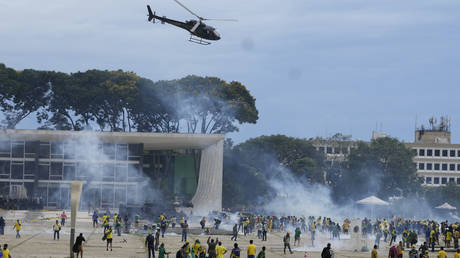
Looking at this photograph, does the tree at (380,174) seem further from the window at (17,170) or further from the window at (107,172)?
the window at (17,170)

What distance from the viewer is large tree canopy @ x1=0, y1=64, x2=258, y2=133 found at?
308 ft

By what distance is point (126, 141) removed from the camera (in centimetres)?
7475

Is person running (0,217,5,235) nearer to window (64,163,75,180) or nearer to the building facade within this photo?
window (64,163,75,180)

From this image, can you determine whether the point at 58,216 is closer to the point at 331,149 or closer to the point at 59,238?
the point at 59,238

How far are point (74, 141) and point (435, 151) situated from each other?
→ 88.3 metres

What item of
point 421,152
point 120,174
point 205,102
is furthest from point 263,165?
point 421,152

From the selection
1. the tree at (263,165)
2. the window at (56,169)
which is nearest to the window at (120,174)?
the window at (56,169)

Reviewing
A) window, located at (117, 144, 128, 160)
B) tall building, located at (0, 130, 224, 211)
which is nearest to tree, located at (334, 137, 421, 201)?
tall building, located at (0, 130, 224, 211)

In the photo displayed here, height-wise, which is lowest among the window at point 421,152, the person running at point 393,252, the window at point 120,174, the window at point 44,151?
the person running at point 393,252

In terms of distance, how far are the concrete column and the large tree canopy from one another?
18.9 metres

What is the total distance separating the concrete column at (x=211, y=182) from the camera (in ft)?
250

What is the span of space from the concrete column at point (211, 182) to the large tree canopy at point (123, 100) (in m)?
18.9

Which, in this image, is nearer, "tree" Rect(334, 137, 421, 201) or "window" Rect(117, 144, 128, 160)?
"window" Rect(117, 144, 128, 160)

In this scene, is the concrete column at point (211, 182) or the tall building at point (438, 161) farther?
the tall building at point (438, 161)
